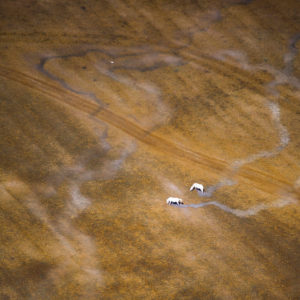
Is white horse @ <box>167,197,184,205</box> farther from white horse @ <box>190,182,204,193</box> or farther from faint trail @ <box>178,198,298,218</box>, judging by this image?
white horse @ <box>190,182,204,193</box>

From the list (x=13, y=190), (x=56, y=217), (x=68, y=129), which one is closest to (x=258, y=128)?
(x=68, y=129)

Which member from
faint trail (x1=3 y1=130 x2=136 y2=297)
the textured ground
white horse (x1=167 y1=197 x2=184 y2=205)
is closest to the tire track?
the textured ground

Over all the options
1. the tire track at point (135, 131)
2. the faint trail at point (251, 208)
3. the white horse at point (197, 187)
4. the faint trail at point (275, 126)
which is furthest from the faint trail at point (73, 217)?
the faint trail at point (275, 126)

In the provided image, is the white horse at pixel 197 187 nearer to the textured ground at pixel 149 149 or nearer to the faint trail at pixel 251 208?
the textured ground at pixel 149 149

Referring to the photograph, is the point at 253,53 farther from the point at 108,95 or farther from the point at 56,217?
the point at 56,217

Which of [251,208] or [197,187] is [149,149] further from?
[251,208]
